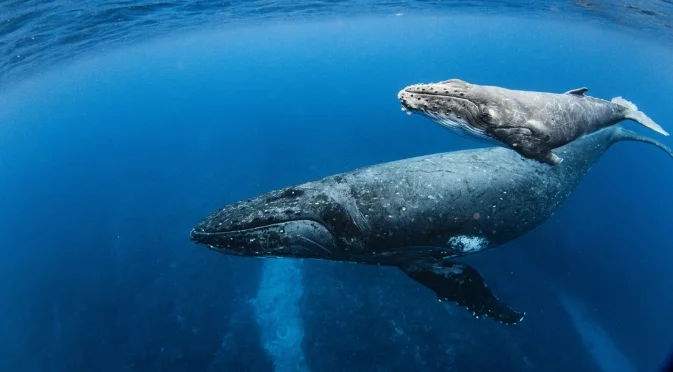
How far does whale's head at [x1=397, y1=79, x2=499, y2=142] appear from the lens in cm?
514

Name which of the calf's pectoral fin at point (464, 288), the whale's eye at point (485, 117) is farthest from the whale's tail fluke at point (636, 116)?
the calf's pectoral fin at point (464, 288)

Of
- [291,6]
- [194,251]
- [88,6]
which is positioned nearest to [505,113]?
[194,251]

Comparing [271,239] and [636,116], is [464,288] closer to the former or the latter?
[271,239]

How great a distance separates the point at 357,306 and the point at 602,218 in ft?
39.4

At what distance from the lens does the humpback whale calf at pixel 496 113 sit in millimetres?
5172

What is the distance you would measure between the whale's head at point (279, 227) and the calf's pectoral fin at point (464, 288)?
69.9 inches

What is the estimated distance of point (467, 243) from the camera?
6852 millimetres

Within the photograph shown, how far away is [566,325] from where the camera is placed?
39.4 feet

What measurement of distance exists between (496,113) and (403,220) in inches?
90.4

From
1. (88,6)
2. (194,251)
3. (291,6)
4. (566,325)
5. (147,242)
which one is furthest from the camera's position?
(291,6)

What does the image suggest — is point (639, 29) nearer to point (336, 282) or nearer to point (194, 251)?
point (336, 282)

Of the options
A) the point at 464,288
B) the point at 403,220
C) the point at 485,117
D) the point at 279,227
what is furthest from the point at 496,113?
the point at 279,227

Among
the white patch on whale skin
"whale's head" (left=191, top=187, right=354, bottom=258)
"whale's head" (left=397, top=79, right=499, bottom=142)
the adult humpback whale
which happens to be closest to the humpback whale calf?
"whale's head" (left=397, top=79, right=499, bottom=142)

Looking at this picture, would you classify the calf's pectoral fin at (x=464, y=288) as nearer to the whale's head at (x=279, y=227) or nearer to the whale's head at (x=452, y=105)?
the whale's head at (x=279, y=227)
